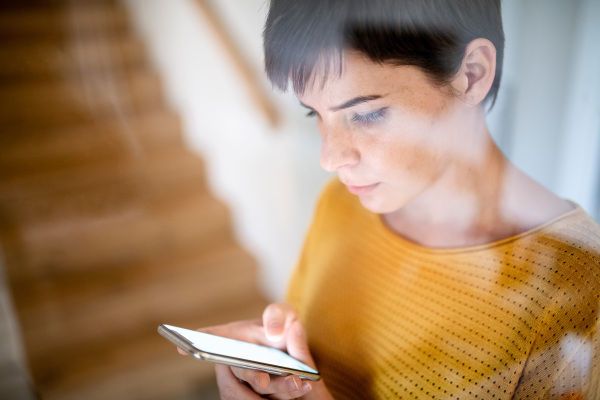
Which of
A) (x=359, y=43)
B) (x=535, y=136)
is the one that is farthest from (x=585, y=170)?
(x=359, y=43)

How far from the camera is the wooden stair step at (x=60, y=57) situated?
37.1 inches

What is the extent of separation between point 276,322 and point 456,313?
0.23m

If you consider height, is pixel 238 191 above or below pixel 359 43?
below

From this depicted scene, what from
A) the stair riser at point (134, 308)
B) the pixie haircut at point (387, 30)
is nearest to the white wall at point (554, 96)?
the pixie haircut at point (387, 30)

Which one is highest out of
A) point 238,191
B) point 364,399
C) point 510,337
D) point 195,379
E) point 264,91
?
point 264,91

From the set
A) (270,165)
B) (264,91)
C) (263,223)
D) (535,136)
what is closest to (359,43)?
(535,136)

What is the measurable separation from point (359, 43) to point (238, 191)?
1.15 m

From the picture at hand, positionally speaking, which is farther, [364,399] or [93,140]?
[93,140]

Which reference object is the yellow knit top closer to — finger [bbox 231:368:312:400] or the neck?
the neck

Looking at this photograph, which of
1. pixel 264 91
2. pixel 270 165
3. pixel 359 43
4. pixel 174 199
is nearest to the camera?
pixel 359 43

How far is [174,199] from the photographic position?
1.55 metres

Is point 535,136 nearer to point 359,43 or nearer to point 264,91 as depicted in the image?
point 359,43

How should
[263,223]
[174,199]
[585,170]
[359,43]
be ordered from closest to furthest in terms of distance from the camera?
[359,43] < [585,170] < [263,223] < [174,199]

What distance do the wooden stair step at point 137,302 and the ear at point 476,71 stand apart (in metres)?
1.00
